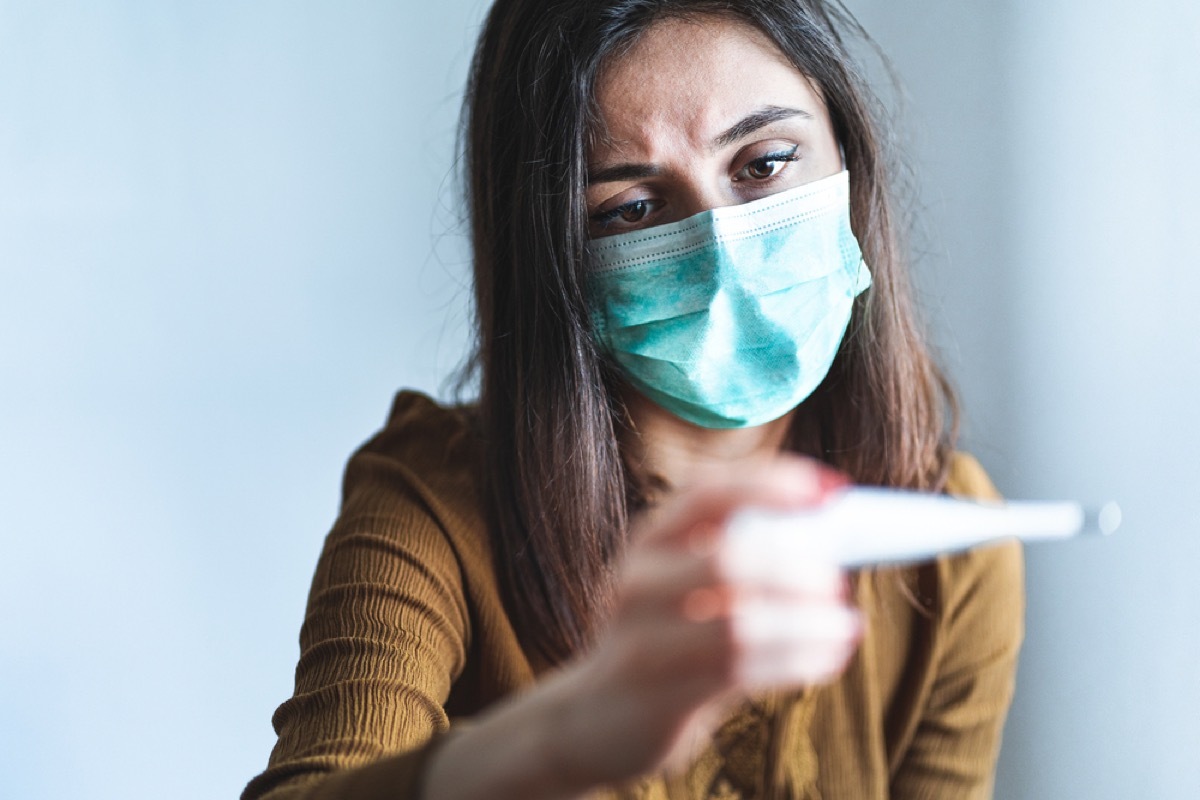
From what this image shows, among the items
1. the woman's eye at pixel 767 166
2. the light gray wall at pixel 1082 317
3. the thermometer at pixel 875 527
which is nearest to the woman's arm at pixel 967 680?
the light gray wall at pixel 1082 317

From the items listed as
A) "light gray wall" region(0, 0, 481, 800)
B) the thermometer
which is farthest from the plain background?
the thermometer

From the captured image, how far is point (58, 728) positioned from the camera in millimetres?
1389

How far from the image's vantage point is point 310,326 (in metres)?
1.57

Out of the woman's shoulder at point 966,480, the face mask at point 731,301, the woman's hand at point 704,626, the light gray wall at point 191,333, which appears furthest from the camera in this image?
the light gray wall at point 191,333

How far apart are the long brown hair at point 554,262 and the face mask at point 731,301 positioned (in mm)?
41

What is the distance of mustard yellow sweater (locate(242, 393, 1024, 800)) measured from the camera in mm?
841

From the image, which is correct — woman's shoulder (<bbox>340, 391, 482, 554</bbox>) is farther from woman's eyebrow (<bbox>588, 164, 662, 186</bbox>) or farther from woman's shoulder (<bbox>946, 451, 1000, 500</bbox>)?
woman's shoulder (<bbox>946, 451, 1000, 500</bbox>)

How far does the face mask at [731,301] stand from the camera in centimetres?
95

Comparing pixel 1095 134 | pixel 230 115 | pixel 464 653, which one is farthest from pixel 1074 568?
pixel 230 115

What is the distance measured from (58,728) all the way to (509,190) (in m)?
0.94

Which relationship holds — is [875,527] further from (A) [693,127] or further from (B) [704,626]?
(A) [693,127]

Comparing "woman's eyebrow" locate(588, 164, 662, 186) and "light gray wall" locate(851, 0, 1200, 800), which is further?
"light gray wall" locate(851, 0, 1200, 800)

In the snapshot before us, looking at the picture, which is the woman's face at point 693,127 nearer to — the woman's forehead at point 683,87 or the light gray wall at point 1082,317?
the woman's forehead at point 683,87

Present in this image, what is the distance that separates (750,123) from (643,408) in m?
0.30
